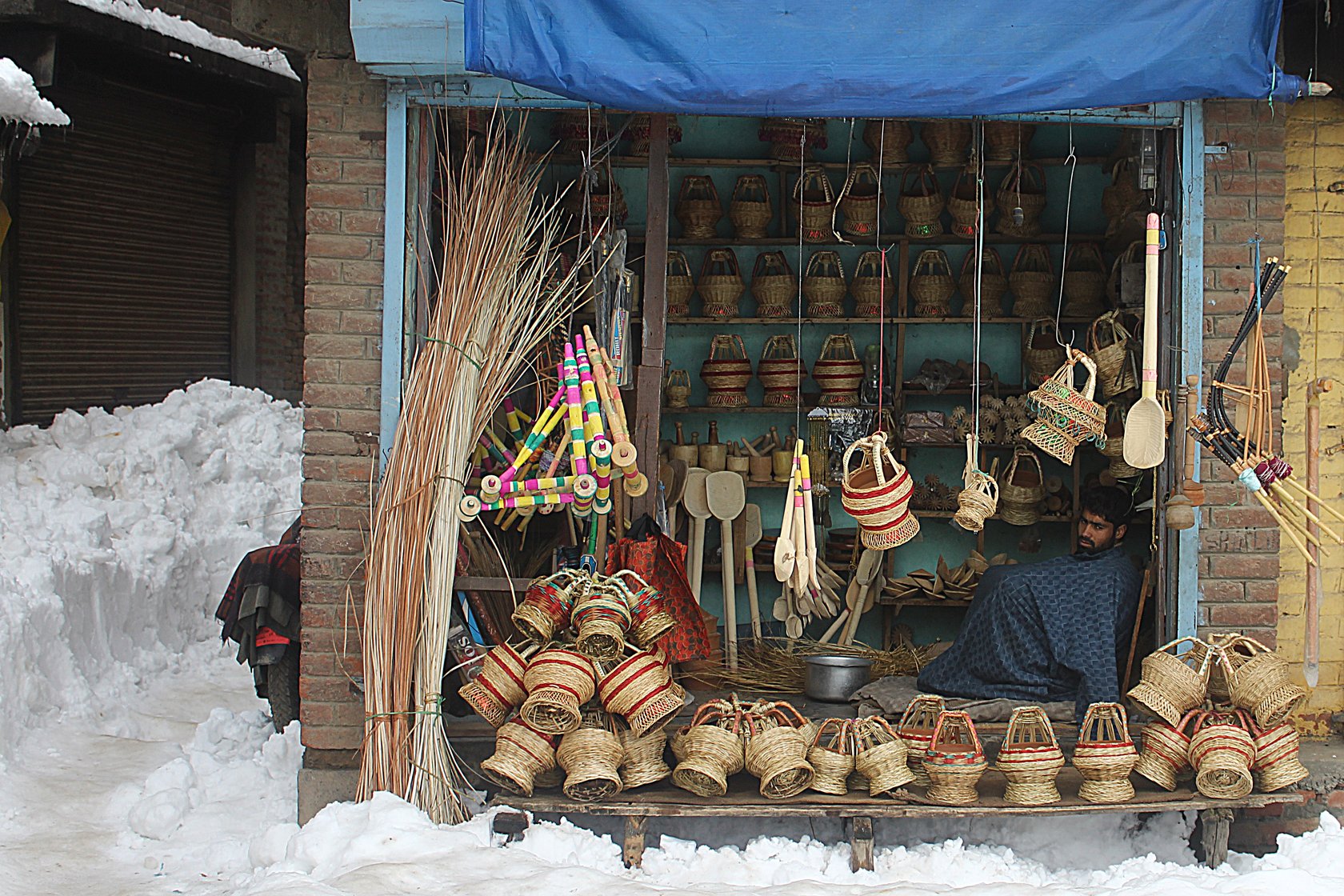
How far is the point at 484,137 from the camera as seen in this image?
5285 mm

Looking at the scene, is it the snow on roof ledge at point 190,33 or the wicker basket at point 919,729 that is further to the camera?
the snow on roof ledge at point 190,33

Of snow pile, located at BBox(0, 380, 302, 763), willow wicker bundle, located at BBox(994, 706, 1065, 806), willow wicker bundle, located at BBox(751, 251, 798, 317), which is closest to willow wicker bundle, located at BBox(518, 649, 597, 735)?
willow wicker bundle, located at BBox(994, 706, 1065, 806)

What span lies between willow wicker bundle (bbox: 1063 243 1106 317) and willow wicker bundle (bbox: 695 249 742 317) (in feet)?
5.71

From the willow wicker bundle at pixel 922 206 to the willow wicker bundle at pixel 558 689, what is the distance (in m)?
3.30

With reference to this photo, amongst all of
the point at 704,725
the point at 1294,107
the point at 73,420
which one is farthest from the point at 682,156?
the point at 73,420

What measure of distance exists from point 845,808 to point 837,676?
40.2 inches

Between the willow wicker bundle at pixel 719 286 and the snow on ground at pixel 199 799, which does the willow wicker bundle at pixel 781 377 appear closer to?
the willow wicker bundle at pixel 719 286

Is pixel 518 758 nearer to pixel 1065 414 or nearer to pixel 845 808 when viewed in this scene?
pixel 845 808

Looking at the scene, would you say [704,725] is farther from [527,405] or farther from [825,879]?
[527,405]

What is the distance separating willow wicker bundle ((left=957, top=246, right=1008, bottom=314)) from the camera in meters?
6.57

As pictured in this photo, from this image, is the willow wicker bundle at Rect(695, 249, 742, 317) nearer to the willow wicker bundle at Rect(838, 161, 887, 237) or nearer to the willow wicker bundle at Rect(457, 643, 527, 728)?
the willow wicker bundle at Rect(838, 161, 887, 237)

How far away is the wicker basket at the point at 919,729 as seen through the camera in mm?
4449

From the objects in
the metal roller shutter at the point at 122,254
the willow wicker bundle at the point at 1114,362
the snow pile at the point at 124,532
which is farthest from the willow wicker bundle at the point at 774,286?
the metal roller shutter at the point at 122,254

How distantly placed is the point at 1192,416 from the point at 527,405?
121 inches
